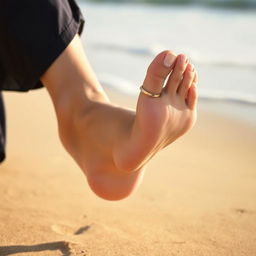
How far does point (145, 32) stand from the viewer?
4.17m

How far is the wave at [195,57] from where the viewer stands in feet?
9.80

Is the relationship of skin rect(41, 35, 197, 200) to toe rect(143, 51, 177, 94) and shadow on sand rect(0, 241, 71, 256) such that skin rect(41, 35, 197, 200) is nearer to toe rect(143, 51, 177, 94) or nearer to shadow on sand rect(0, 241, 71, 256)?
toe rect(143, 51, 177, 94)

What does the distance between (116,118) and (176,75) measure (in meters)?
0.15

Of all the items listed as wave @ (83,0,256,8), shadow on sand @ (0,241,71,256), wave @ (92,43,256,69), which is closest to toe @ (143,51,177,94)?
shadow on sand @ (0,241,71,256)

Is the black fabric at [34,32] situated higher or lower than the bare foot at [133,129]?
higher

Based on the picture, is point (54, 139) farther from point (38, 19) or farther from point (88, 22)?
point (88, 22)

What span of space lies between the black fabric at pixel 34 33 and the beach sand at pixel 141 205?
0.32 metres

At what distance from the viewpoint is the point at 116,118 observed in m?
1.12

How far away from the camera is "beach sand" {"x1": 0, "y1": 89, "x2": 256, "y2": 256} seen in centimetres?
111

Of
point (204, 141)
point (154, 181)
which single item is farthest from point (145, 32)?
point (154, 181)

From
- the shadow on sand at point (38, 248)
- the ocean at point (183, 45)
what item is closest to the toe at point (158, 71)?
the shadow on sand at point (38, 248)

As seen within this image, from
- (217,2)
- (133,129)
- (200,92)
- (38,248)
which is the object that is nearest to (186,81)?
(133,129)

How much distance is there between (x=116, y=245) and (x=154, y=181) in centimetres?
41

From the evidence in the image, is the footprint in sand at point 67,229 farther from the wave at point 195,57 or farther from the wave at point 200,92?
the wave at point 195,57
